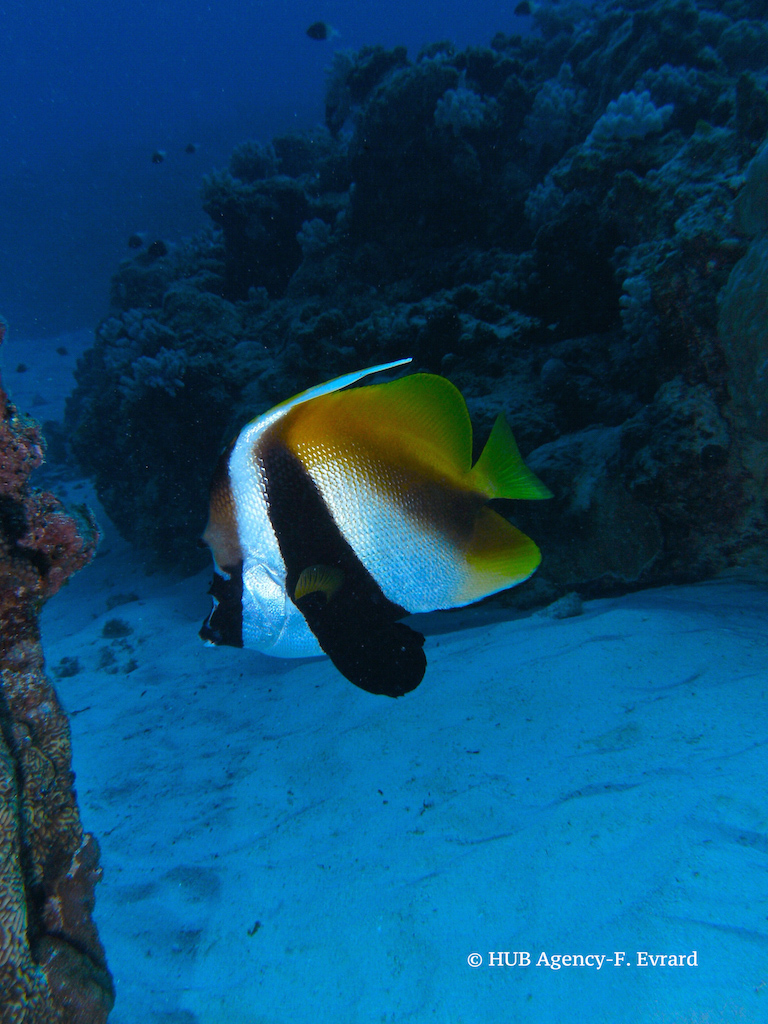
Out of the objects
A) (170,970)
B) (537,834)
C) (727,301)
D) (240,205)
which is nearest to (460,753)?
(537,834)

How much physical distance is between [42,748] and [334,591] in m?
1.21

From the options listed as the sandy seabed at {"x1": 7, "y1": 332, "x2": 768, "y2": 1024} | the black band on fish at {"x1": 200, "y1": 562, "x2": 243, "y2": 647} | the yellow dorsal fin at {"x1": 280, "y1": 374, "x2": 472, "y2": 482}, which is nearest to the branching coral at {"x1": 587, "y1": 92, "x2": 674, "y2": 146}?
the sandy seabed at {"x1": 7, "y1": 332, "x2": 768, "y2": 1024}

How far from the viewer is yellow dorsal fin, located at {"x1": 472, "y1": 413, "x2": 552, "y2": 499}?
1.04 meters

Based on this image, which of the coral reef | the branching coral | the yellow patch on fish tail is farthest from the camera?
the branching coral

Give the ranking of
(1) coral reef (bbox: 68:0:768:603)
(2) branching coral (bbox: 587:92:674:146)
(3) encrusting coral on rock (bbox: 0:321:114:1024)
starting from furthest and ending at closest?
(2) branching coral (bbox: 587:92:674:146) < (1) coral reef (bbox: 68:0:768:603) < (3) encrusting coral on rock (bbox: 0:321:114:1024)

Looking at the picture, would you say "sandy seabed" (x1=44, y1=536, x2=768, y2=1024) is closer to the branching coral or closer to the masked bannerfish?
the masked bannerfish

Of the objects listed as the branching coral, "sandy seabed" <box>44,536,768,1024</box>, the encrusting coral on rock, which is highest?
the branching coral

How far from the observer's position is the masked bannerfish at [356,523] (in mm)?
992

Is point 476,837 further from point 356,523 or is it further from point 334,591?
point 356,523

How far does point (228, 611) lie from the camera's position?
3.33 feet

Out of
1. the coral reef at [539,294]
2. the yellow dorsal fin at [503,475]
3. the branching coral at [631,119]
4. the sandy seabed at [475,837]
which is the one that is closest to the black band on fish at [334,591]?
the yellow dorsal fin at [503,475]

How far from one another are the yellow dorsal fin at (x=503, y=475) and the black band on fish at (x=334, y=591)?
322mm

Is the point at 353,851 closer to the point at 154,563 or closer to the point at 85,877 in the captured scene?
the point at 85,877

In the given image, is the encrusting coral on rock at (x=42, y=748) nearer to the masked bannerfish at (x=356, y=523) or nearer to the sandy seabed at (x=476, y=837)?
the sandy seabed at (x=476, y=837)
